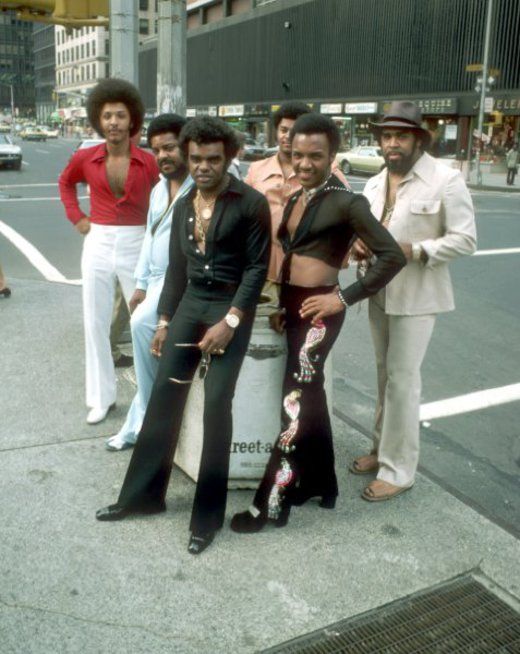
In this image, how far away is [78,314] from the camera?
7.80 metres

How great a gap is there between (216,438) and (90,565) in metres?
0.79

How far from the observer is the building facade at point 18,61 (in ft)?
502

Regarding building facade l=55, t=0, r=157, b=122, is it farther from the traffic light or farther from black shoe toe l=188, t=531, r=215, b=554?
black shoe toe l=188, t=531, r=215, b=554

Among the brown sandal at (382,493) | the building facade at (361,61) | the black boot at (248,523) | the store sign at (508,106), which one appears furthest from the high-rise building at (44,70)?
the black boot at (248,523)

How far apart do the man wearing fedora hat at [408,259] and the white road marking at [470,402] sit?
1.51 m

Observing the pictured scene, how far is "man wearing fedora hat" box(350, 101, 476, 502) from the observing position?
3699 mm

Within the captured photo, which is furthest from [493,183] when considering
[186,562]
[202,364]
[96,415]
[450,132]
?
[186,562]

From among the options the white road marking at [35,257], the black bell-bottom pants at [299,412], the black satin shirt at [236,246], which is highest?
the black satin shirt at [236,246]

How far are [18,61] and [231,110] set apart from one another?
111 m

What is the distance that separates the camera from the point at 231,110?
63.3m

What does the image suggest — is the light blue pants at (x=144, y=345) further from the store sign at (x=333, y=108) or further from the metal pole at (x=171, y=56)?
the store sign at (x=333, y=108)

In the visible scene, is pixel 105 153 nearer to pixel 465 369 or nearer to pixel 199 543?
pixel 199 543

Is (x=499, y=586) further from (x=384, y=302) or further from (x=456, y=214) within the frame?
(x=456, y=214)

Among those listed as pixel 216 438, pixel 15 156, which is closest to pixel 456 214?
pixel 216 438
